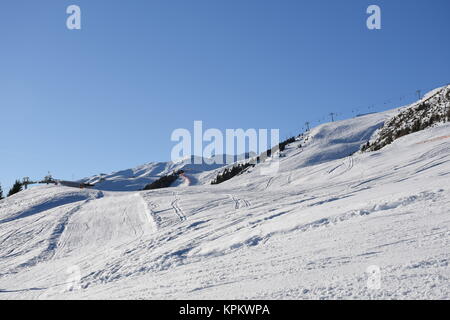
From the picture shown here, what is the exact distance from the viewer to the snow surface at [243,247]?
6.30 meters

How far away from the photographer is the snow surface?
6.30 m

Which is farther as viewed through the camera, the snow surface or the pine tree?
the pine tree

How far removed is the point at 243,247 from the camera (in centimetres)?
1003

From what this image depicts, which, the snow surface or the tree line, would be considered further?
the tree line

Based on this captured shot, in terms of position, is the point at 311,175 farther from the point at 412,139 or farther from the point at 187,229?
the point at 187,229

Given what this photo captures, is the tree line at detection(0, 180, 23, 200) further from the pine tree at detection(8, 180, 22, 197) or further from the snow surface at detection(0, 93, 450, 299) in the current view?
the snow surface at detection(0, 93, 450, 299)

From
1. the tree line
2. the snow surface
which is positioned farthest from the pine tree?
the snow surface

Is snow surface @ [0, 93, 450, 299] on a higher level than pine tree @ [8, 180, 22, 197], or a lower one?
higher

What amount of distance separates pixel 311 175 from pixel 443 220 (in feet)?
64.9

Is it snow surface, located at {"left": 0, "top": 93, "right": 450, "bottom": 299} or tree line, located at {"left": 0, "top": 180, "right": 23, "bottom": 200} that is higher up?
snow surface, located at {"left": 0, "top": 93, "right": 450, "bottom": 299}

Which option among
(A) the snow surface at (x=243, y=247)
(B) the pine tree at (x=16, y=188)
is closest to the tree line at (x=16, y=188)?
(B) the pine tree at (x=16, y=188)

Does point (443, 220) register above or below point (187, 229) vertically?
above
